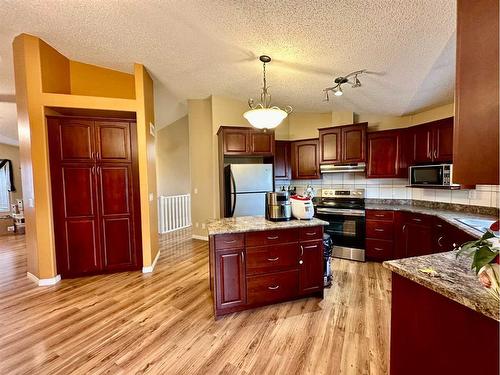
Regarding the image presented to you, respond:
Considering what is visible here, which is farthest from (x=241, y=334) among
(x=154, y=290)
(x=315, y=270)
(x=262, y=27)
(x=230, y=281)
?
(x=262, y=27)

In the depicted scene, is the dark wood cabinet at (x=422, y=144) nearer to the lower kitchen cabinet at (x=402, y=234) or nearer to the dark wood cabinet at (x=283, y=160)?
the lower kitchen cabinet at (x=402, y=234)

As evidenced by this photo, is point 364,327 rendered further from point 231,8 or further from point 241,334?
point 231,8

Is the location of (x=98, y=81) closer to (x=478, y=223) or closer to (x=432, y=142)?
(x=432, y=142)

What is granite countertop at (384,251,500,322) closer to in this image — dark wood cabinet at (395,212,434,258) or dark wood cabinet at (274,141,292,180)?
dark wood cabinet at (395,212,434,258)

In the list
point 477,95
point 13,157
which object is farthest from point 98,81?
point 13,157

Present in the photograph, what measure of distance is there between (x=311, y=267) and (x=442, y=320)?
155 centimetres

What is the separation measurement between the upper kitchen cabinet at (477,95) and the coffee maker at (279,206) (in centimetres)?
169

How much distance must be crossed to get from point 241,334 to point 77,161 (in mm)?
3003

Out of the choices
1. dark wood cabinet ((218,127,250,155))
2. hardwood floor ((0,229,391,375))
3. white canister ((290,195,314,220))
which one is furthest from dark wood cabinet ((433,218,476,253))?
dark wood cabinet ((218,127,250,155))

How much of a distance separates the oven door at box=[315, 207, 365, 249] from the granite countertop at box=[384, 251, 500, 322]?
94.3 inches

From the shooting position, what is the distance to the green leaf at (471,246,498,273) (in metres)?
0.83

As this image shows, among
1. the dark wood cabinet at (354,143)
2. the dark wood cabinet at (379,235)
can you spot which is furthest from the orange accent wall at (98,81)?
the dark wood cabinet at (379,235)

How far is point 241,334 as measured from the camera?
2062 mm

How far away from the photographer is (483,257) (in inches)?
33.3
